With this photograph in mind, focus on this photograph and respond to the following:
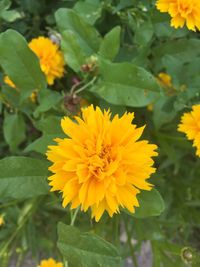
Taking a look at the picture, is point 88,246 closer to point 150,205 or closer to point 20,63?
point 150,205

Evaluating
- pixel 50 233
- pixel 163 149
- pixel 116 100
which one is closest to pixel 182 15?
pixel 116 100

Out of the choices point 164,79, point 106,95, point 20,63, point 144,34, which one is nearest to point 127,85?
point 106,95

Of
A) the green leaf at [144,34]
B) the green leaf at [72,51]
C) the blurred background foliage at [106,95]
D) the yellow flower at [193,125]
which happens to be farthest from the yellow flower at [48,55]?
the yellow flower at [193,125]

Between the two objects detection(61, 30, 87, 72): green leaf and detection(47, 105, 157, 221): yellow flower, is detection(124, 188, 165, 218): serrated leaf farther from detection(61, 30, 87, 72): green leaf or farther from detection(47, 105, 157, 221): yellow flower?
detection(61, 30, 87, 72): green leaf

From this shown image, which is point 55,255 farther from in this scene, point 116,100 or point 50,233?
point 116,100

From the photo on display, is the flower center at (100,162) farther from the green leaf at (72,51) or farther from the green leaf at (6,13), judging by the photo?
the green leaf at (6,13)

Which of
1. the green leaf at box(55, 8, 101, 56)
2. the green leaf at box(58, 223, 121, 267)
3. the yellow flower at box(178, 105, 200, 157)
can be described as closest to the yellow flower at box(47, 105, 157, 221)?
the green leaf at box(58, 223, 121, 267)

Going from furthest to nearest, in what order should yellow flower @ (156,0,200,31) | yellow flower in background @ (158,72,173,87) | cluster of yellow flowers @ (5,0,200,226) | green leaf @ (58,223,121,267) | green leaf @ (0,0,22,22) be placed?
yellow flower in background @ (158,72,173,87), green leaf @ (0,0,22,22), yellow flower @ (156,0,200,31), green leaf @ (58,223,121,267), cluster of yellow flowers @ (5,0,200,226)
